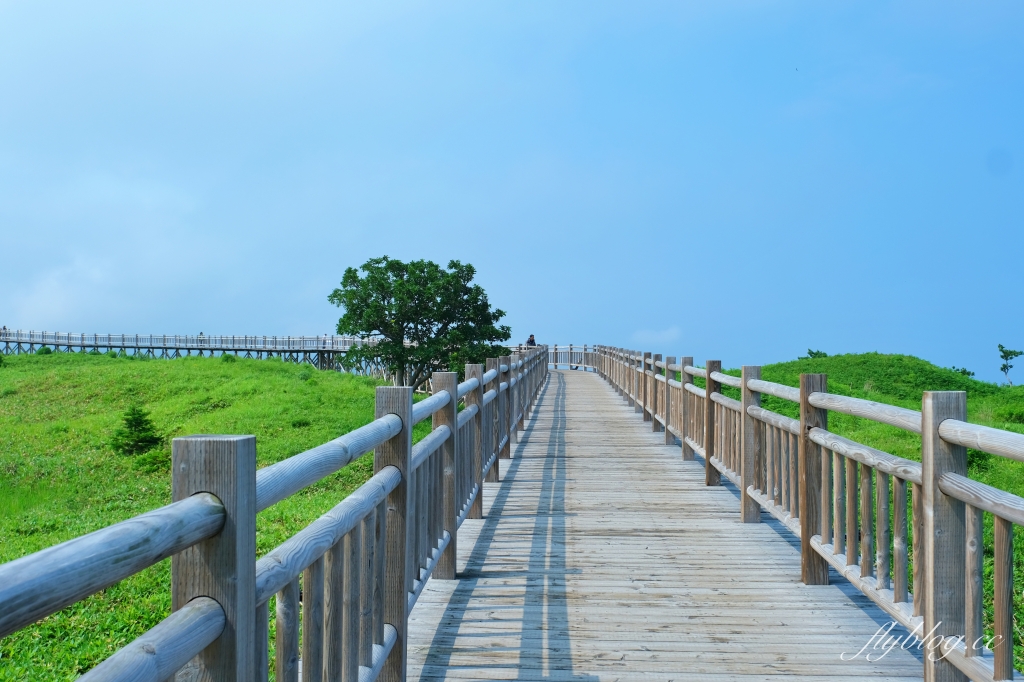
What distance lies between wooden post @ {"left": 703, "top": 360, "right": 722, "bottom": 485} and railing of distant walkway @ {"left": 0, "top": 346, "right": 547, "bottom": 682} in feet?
14.0

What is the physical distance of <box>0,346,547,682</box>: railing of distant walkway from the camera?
1346mm

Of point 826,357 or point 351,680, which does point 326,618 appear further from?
point 826,357

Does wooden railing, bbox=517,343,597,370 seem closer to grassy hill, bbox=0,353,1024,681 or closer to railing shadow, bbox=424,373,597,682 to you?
grassy hill, bbox=0,353,1024,681

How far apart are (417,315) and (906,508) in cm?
3136

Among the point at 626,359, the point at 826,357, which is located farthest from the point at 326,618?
the point at 826,357

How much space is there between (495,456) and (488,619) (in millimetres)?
4309

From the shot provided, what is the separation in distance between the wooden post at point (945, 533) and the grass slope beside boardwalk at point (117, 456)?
4727 mm

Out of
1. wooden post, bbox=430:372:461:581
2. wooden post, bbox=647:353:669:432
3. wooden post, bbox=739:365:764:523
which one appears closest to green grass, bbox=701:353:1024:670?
wooden post, bbox=739:365:764:523

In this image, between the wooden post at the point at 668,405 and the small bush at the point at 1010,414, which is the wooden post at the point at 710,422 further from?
the small bush at the point at 1010,414

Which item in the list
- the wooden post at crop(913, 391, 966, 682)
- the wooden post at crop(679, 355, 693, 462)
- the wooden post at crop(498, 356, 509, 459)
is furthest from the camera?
the wooden post at crop(679, 355, 693, 462)

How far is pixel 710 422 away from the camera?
8133 mm

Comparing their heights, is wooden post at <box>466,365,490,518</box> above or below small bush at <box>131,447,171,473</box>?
above

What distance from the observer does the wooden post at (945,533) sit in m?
3.12

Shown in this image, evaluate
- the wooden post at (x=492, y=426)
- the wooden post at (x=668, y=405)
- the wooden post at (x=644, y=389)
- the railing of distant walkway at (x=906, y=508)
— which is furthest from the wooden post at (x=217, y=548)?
the wooden post at (x=644, y=389)
